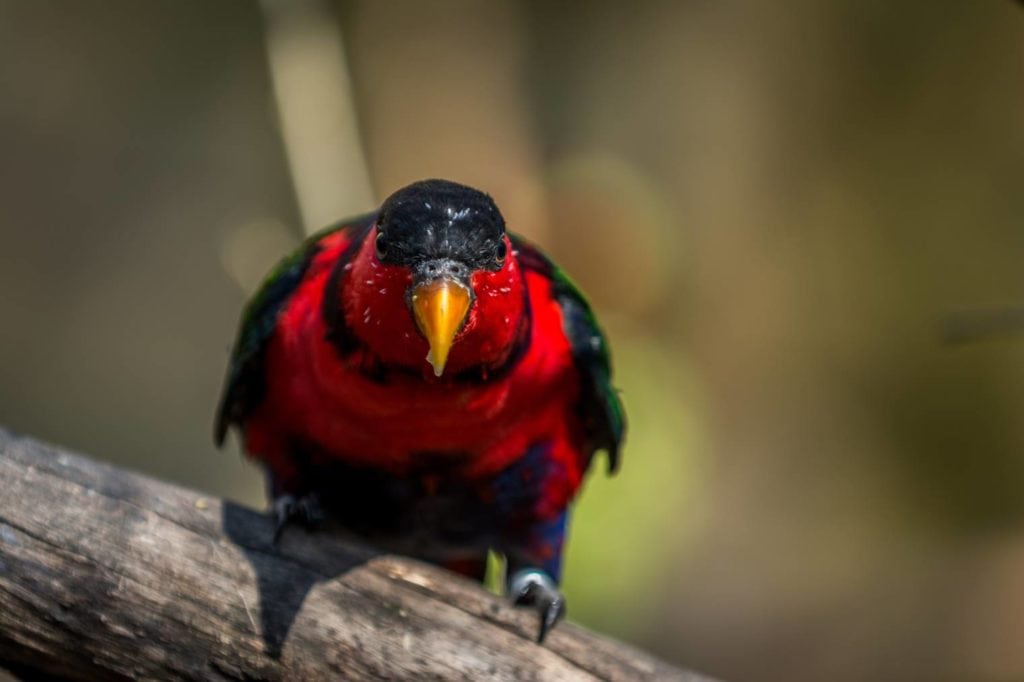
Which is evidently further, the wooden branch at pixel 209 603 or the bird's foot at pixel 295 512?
the bird's foot at pixel 295 512

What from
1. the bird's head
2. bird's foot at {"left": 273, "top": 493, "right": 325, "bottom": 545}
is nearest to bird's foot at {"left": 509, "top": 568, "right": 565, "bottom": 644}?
bird's foot at {"left": 273, "top": 493, "right": 325, "bottom": 545}

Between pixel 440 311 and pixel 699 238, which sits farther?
pixel 699 238

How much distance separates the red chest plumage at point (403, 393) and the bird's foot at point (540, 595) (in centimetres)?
30

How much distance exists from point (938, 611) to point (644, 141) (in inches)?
164

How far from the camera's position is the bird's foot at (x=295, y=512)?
11.2ft

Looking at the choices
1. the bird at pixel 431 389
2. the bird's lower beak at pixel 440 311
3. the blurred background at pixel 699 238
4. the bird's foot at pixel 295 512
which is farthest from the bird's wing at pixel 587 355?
the blurred background at pixel 699 238

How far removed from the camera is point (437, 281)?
2.83 meters

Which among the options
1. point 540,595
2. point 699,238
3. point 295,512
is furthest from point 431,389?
point 699,238

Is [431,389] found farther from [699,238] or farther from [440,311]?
[699,238]

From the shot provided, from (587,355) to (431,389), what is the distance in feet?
2.41

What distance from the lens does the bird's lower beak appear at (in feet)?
9.14

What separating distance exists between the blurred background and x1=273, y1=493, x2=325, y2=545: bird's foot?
427 centimetres

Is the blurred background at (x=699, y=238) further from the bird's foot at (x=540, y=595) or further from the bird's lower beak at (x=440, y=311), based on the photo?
the bird's lower beak at (x=440, y=311)

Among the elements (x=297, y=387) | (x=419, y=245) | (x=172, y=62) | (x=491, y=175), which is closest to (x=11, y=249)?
(x=172, y=62)
